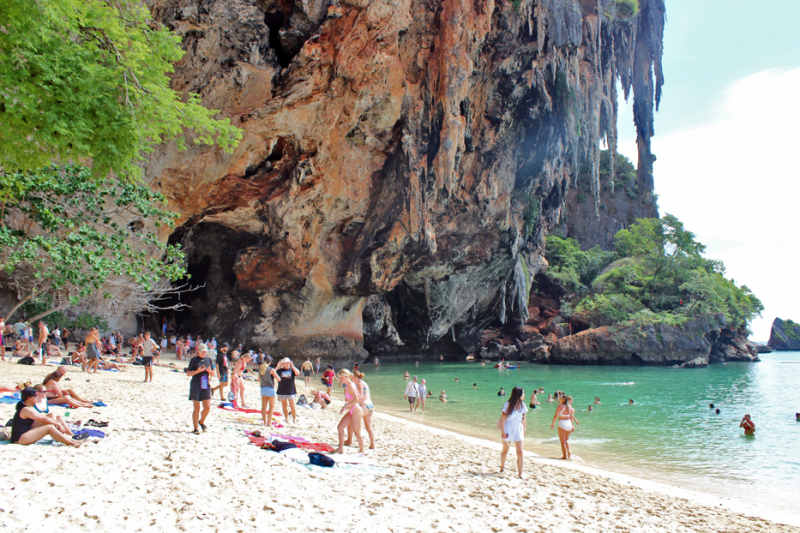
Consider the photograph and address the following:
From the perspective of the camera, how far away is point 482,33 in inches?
887

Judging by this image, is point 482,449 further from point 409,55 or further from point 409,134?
point 409,55

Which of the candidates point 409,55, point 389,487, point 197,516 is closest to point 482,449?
point 389,487

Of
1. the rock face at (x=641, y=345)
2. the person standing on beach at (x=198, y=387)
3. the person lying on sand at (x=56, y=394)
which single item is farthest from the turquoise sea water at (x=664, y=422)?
the person lying on sand at (x=56, y=394)

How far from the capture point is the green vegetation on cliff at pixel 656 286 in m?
39.7

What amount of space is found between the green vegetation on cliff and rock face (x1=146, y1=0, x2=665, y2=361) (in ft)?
37.6

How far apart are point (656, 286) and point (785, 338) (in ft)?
181

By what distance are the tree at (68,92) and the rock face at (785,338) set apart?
98893mm

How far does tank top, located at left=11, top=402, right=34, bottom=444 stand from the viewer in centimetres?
492

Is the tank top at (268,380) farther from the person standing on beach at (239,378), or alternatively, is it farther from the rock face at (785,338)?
the rock face at (785,338)

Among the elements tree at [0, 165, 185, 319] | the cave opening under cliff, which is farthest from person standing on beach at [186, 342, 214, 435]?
the cave opening under cliff

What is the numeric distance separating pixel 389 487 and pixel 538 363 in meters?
36.7


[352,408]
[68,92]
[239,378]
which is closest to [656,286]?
[239,378]

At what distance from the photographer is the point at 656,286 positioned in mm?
43000

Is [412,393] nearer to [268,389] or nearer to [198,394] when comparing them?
[268,389]
